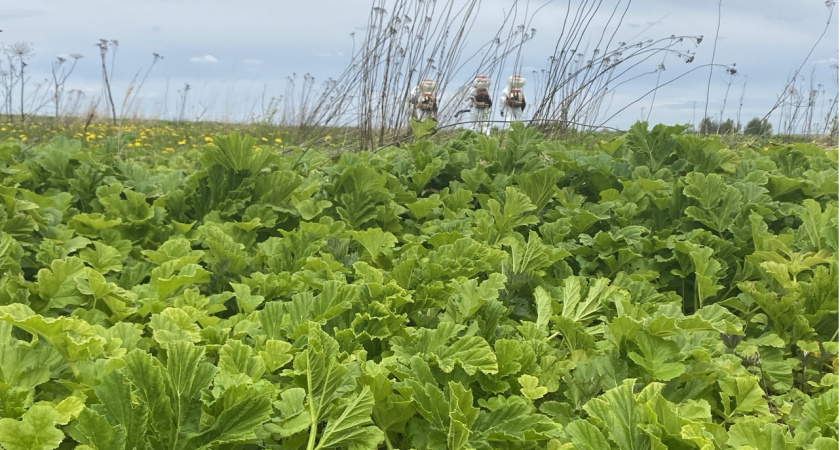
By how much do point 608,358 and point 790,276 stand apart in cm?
113

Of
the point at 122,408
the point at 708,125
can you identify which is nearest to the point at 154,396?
the point at 122,408

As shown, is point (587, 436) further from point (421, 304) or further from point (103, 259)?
point (103, 259)

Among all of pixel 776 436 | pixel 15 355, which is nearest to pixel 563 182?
pixel 776 436

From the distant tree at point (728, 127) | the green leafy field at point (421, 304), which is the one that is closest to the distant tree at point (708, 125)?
the distant tree at point (728, 127)

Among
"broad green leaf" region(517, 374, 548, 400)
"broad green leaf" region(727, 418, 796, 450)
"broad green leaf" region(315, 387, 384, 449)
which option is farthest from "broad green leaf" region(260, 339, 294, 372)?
"broad green leaf" region(727, 418, 796, 450)

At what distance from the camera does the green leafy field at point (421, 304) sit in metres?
1.28

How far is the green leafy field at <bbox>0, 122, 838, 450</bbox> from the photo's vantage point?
1.28 metres

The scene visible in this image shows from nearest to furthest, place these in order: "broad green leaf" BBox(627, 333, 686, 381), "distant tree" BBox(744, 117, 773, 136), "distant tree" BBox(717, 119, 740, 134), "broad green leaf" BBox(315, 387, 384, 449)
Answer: "broad green leaf" BBox(315, 387, 384, 449)
"broad green leaf" BBox(627, 333, 686, 381)
"distant tree" BBox(717, 119, 740, 134)
"distant tree" BBox(744, 117, 773, 136)

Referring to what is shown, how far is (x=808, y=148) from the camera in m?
3.79

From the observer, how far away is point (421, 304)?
1.75m

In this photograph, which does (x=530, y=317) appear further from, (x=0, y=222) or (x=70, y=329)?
(x=0, y=222)

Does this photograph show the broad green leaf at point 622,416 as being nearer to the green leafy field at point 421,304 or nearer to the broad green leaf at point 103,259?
the green leafy field at point 421,304

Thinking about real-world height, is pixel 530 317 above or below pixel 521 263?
below

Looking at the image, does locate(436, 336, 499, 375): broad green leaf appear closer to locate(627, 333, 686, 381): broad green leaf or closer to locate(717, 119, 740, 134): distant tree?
locate(627, 333, 686, 381): broad green leaf
